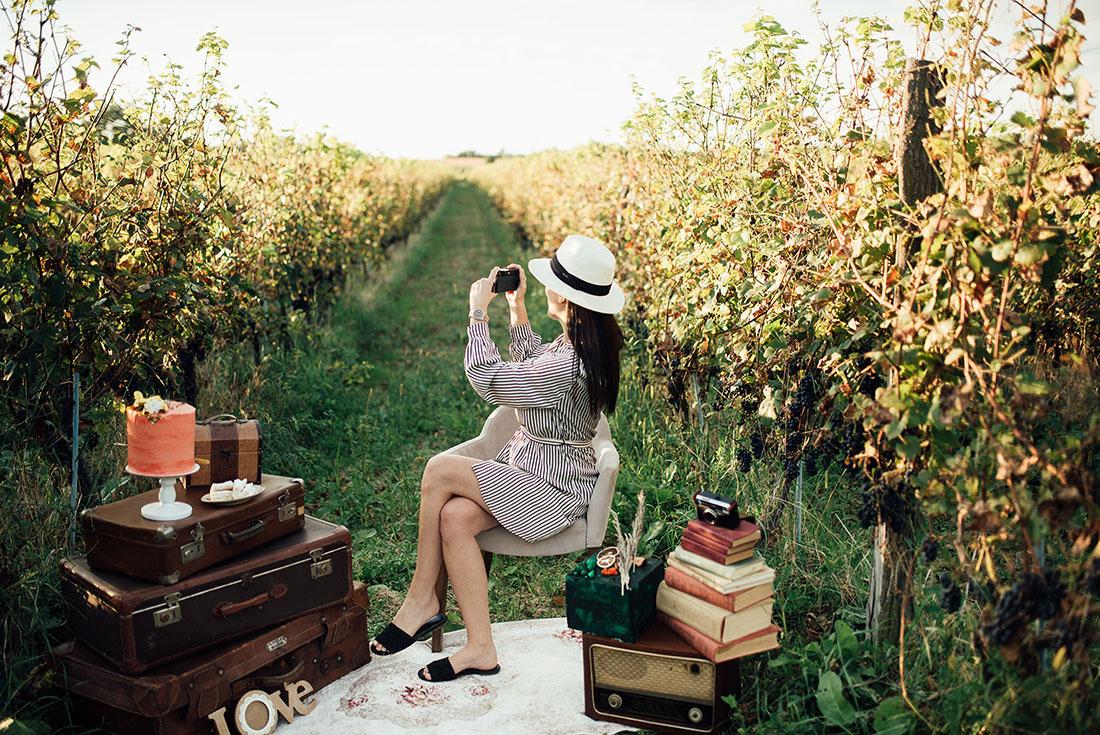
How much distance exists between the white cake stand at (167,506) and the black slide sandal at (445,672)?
1.04 metres

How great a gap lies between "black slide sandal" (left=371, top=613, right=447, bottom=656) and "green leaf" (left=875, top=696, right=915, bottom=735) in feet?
5.38

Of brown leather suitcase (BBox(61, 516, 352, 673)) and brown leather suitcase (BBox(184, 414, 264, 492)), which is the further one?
brown leather suitcase (BBox(184, 414, 264, 492))

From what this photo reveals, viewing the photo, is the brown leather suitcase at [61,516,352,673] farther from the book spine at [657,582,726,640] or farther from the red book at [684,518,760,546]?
the red book at [684,518,760,546]

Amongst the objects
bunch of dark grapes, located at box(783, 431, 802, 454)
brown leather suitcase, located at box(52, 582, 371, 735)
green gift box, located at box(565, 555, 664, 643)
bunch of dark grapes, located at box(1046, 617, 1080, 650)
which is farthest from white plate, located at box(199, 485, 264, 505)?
bunch of dark grapes, located at box(1046, 617, 1080, 650)

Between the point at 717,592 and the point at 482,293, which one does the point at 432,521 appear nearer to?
the point at 482,293

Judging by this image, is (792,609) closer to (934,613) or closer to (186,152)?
(934,613)

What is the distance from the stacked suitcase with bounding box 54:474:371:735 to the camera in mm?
2846

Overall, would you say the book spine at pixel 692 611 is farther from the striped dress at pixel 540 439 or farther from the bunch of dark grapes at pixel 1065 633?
the bunch of dark grapes at pixel 1065 633

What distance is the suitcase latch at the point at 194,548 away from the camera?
2959 mm

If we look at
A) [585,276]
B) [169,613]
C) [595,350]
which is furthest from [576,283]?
[169,613]

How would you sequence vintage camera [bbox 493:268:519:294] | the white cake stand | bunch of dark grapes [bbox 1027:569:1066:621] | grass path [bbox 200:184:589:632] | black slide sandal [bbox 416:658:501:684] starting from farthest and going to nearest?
grass path [bbox 200:184:589:632], vintage camera [bbox 493:268:519:294], black slide sandal [bbox 416:658:501:684], the white cake stand, bunch of dark grapes [bbox 1027:569:1066:621]

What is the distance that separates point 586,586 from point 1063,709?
141cm

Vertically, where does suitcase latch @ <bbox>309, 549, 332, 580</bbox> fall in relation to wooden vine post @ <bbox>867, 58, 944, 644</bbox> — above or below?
below

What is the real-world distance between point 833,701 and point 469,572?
1.35m
